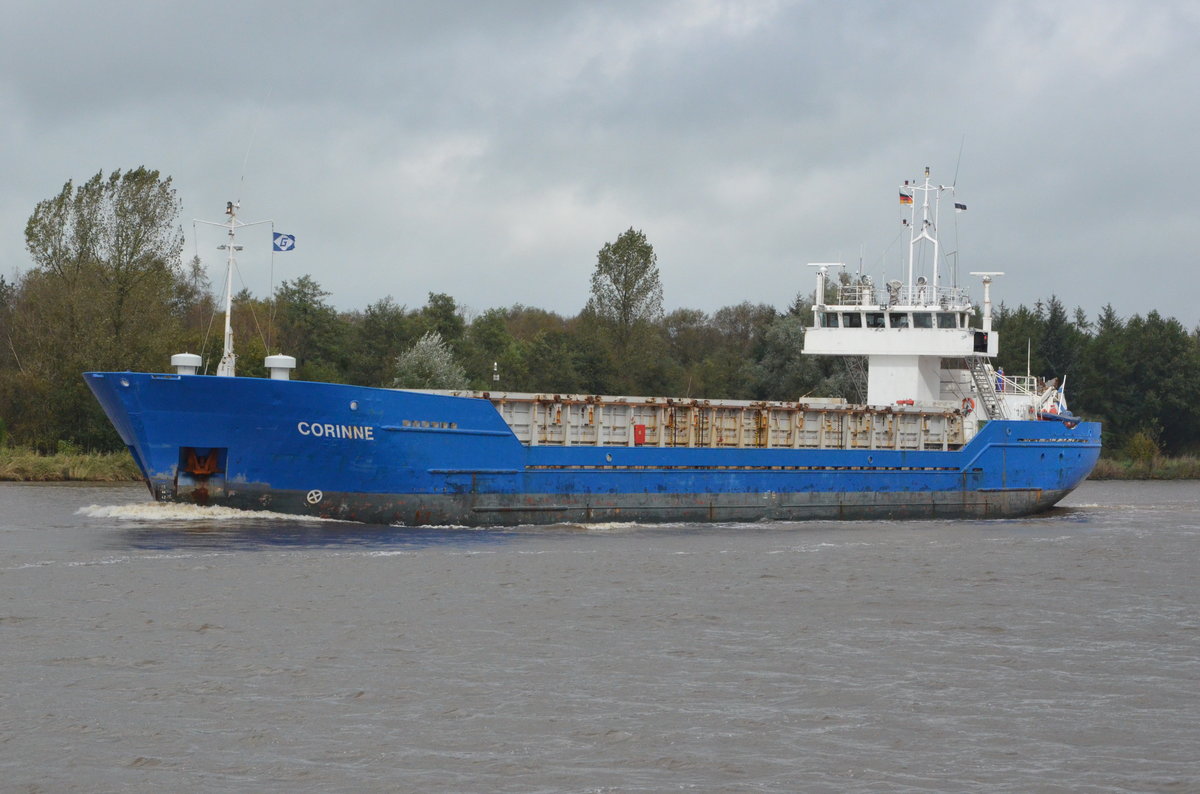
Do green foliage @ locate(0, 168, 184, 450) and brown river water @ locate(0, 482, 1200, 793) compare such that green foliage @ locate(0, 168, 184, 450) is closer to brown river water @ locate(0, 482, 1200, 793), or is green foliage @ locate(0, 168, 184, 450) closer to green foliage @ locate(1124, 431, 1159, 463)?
brown river water @ locate(0, 482, 1200, 793)

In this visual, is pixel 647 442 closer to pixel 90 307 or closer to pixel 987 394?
pixel 987 394

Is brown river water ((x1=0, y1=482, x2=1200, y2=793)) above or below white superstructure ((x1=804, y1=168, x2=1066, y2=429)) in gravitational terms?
below

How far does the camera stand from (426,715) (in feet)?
41.6

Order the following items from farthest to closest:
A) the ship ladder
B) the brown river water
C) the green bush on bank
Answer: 1. the green bush on bank
2. the ship ladder
3. the brown river water

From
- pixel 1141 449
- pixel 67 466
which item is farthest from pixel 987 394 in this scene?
pixel 1141 449

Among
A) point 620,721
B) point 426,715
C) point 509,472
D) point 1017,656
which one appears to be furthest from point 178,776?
point 509,472

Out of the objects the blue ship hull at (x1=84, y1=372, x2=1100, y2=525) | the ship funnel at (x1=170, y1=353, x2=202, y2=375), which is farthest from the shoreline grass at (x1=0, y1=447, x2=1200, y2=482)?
the blue ship hull at (x1=84, y1=372, x2=1100, y2=525)

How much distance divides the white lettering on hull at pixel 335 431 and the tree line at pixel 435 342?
379 inches

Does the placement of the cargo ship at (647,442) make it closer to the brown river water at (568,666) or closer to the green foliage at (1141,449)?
the brown river water at (568,666)

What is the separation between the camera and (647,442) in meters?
31.9

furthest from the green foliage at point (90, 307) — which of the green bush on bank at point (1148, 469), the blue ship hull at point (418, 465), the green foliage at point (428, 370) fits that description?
the green bush on bank at point (1148, 469)

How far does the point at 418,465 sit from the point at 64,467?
2291 centimetres

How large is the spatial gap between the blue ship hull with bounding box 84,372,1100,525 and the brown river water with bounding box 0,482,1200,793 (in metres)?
1.27

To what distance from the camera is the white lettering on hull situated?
25.8m
